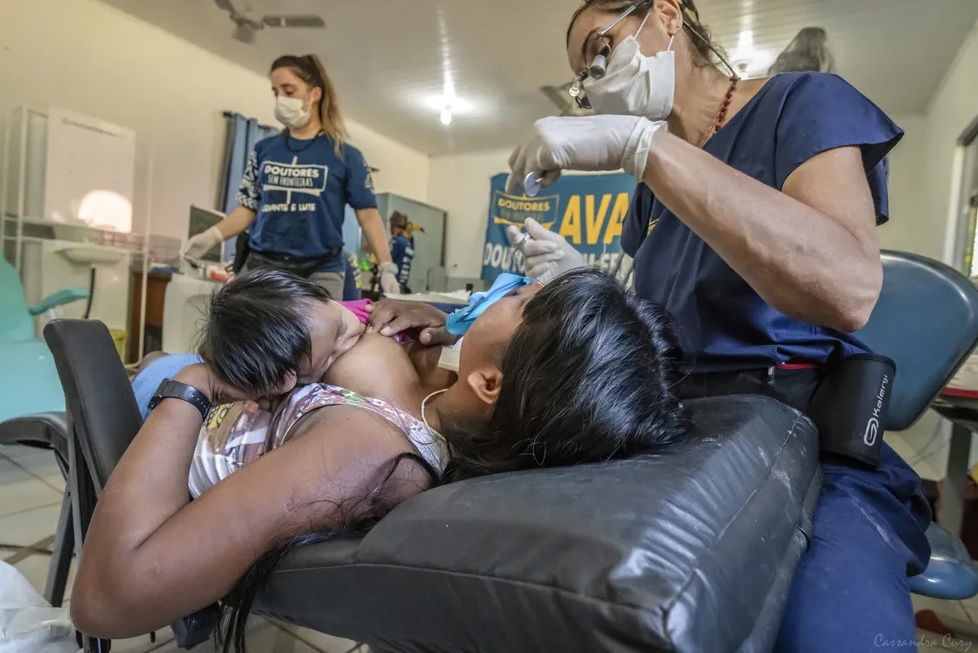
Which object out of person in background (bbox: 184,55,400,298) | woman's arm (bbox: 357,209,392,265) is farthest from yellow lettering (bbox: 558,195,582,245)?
person in background (bbox: 184,55,400,298)

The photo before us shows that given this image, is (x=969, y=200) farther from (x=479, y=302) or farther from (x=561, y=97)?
(x=479, y=302)

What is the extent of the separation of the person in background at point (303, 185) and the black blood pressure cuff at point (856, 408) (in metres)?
1.64

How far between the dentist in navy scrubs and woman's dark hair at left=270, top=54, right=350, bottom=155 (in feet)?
4.16

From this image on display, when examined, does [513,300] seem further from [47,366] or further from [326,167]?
[47,366]

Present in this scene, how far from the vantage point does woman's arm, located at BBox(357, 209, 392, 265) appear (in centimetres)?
229

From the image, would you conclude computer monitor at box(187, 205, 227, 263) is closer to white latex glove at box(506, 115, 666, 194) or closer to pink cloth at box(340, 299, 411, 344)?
pink cloth at box(340, 299, 411, 344)

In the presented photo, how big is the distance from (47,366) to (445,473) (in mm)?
1998

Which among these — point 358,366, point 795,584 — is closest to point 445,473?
point 358,366

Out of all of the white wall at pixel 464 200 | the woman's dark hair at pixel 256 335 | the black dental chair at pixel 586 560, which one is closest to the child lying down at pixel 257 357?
the woman's dark hair at pixel 256 335

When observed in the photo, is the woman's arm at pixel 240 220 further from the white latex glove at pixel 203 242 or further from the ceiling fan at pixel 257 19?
the ceiling fan at pixel 257 19

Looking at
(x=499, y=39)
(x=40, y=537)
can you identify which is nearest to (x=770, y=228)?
(x=40, y=537)

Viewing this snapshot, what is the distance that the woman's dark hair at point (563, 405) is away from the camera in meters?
0.58

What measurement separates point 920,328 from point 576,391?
0.77 m

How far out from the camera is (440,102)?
17.0 feet
